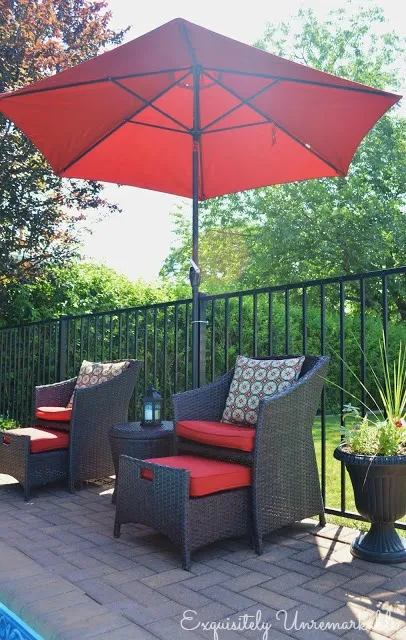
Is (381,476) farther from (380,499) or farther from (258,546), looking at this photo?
(258,546)

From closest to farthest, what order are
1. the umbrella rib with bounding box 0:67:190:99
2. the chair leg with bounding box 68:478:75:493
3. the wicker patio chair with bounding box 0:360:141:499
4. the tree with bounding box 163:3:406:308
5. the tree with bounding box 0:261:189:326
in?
the umbrella rib with bounding box 0:67:190:99
the wicker patio chair with bounding box 0:360:141:499
the chair leg with bounding box 68:478:75:493
the tree with bounding box 0:261:189:326
the tree with bounding box 163:3:406:308

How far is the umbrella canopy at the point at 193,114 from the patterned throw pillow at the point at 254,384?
1430 millimetres

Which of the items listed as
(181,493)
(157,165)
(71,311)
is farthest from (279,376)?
(71,311)

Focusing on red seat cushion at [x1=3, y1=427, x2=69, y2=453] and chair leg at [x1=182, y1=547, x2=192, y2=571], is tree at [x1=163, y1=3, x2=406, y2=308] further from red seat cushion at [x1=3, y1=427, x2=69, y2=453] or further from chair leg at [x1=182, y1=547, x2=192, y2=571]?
chair leg at [x1=182, y1=547, x2=192, y2=571]

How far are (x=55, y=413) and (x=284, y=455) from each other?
197cm

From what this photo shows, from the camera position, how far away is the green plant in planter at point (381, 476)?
2.44 meters

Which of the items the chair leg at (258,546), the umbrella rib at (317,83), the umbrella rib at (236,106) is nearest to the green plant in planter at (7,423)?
the umbrella rib at (236,106)

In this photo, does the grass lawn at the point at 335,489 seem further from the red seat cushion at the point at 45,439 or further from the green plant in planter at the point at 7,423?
the green plant in planter at the point at 7,423

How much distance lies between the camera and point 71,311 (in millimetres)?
7012

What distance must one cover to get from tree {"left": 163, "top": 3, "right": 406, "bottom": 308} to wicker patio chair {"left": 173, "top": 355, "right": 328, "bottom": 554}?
11799mm

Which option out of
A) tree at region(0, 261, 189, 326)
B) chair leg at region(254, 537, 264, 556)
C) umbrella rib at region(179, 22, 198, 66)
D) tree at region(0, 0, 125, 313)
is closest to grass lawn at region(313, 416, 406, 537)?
chair leg at region(254, 537, 264, 556)

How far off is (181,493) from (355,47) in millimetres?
17380

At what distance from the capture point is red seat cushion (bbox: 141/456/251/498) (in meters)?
2.55

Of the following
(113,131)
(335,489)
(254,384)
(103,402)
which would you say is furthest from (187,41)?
(335,489)
